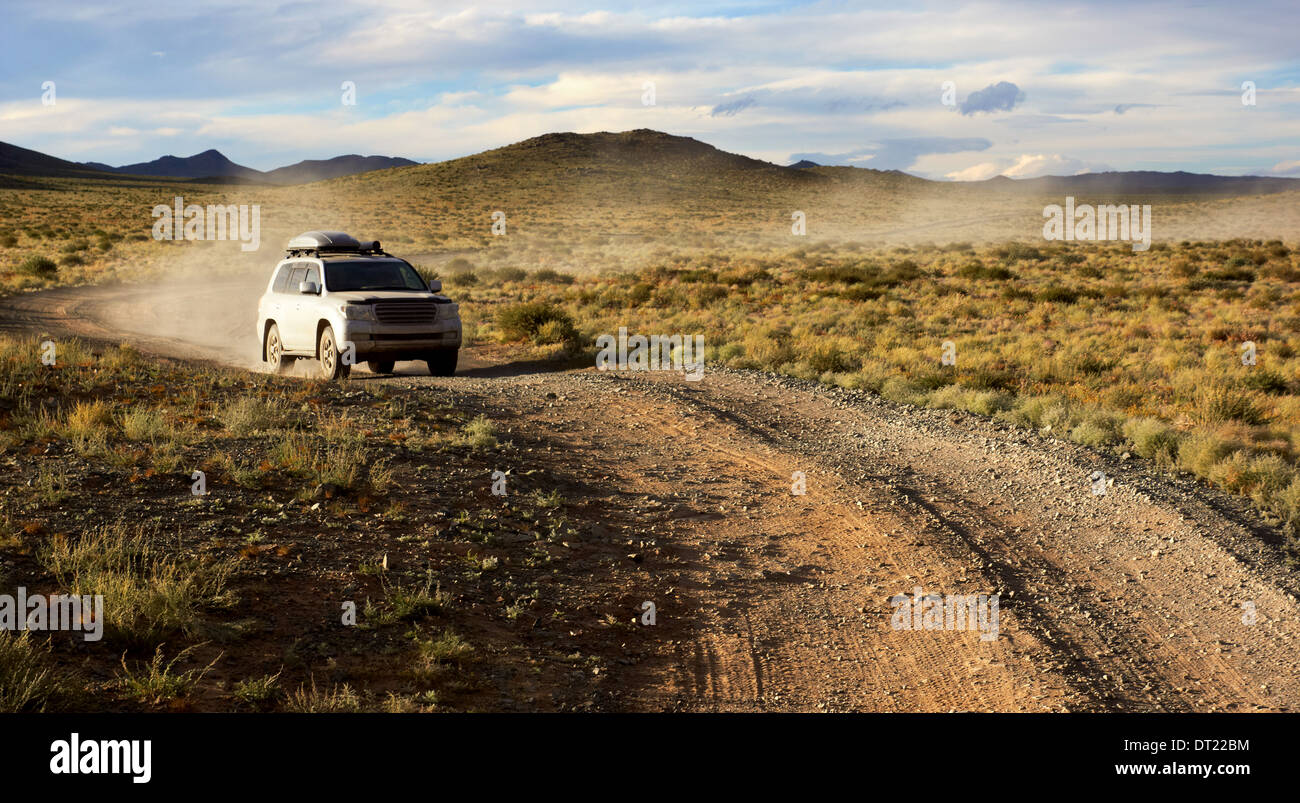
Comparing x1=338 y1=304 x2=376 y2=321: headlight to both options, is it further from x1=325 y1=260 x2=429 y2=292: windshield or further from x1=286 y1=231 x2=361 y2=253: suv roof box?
x1=286 y1=231 x2=361 y2=253: suv roof box

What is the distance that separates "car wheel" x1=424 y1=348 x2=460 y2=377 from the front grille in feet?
2.52

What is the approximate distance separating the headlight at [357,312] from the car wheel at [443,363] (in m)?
1.39

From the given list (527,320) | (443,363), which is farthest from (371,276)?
(527,320)

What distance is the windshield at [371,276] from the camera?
1377cm

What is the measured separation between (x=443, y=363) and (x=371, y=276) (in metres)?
1.71

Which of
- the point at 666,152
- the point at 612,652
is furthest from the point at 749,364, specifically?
the point at 666,152

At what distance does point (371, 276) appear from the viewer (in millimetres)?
14031

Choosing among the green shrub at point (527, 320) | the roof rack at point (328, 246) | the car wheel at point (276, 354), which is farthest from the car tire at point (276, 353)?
the green shrub at point (527, 320)

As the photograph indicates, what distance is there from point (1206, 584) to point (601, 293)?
2041cm

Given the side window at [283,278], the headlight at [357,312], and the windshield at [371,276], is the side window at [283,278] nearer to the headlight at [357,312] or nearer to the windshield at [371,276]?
the windshield at [371,276]

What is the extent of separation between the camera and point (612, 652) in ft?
18.5

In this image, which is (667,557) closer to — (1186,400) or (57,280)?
(1186,400)

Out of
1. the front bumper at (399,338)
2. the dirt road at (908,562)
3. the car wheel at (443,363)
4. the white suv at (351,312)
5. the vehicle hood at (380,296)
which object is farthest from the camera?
the car wheel at (443,363)

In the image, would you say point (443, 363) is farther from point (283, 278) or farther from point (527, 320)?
point (527, 320)
